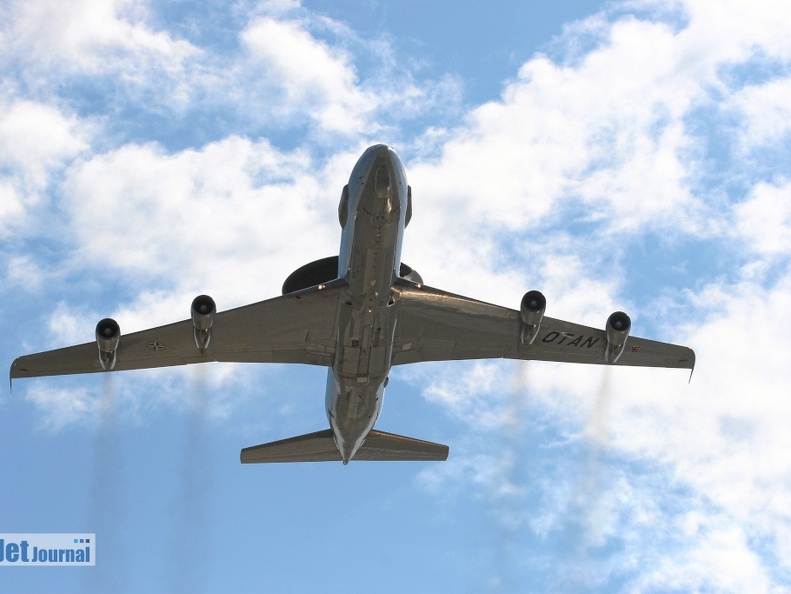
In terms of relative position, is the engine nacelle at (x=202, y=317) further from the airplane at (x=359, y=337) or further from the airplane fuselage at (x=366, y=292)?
the airplane fuselage at (x=366, y=292)

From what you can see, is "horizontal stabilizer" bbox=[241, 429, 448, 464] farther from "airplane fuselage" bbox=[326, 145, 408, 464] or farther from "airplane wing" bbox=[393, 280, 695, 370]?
"airplane wing" bbox=[393, 280, 695, 370]

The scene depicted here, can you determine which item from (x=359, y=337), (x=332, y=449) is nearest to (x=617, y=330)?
(x=359, y=337)

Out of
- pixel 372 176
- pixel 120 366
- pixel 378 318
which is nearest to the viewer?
pixel 372 176

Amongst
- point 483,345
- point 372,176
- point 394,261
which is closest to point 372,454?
point 483,345

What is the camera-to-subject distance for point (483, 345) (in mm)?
50719

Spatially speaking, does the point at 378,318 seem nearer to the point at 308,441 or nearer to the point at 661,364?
the point at 308,441

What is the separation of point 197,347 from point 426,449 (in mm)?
11031

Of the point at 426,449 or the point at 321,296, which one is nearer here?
the point at 321,296

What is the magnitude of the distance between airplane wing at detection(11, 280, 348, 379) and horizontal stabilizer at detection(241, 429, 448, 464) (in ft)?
11.6

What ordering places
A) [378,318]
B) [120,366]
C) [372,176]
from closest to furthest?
[372,176] → [378,318] → [120,366]

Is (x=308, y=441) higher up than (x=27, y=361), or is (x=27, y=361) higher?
(x=27, y=361)

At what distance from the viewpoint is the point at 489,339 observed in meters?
50.6

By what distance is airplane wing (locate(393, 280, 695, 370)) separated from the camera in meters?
49.5

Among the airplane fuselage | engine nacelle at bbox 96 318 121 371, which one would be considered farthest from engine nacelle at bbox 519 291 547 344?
engine nacelle at bbox 96 318 121 371
